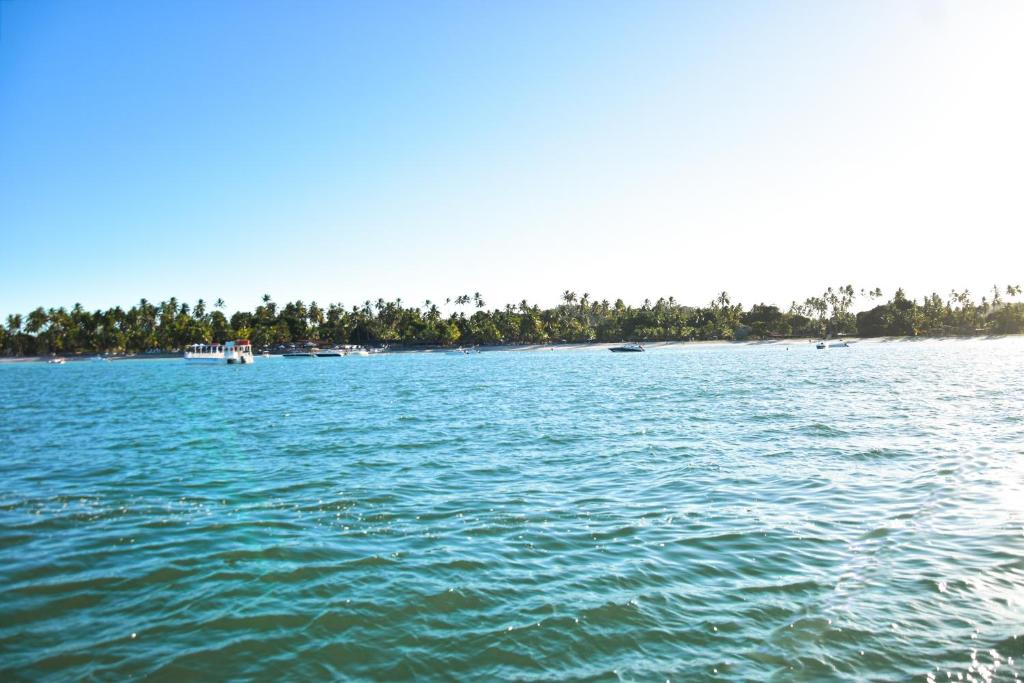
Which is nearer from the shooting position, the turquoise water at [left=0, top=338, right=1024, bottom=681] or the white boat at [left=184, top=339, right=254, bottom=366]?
the turquoise water at [left=0, top=338, right=1024, bottom=681]

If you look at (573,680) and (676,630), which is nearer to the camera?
(573,680)

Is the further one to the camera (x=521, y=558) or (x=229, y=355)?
(x=229, y=355)

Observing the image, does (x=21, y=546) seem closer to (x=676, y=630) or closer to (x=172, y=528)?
(x=172, y=528)

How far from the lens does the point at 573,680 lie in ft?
25.1

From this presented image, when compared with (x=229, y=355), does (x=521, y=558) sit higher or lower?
lower

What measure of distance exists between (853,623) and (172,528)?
14874mm

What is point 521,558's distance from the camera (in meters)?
12.2

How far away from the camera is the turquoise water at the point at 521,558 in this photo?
329 inches

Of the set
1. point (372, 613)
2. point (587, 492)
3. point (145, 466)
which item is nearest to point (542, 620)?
point (372, 613)

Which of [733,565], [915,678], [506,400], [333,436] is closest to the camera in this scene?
[915,678]

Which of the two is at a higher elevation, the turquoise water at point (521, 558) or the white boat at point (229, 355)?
the white boat at point (229, 355)

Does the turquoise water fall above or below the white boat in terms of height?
below

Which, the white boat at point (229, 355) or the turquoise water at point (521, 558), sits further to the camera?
the white boat at point (229, 355)

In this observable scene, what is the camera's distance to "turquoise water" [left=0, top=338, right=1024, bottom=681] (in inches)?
329
